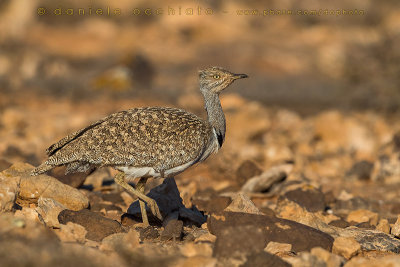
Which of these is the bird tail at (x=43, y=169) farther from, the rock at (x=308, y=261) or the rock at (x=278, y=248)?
the rock at (x=308, y=261)

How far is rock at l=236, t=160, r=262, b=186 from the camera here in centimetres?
800

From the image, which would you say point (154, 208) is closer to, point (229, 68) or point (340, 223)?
point (340, 223)

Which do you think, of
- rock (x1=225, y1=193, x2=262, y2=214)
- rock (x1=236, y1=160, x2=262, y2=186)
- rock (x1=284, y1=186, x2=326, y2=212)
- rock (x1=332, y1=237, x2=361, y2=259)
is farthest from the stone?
rock (x1=236, y1=160, x2=262, y2=186)

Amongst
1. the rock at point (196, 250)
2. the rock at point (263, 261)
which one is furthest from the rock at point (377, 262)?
the rock at point (196, 250)

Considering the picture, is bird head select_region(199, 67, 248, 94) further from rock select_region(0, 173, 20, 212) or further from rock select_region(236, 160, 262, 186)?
rock select_region(236, 160, 262, 186)

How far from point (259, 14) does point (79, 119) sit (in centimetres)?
1708

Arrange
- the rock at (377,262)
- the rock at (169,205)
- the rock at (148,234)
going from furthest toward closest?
the rock at (169,205)
the rock at (148,234)
the rock at (377,262)

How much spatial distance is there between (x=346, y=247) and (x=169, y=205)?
1709 millimetres

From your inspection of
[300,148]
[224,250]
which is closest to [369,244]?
[224,250]

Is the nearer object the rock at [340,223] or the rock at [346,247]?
the rock at [346,247]

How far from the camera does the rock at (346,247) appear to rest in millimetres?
4523

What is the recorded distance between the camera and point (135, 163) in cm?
512

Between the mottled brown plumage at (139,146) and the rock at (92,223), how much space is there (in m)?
0.38

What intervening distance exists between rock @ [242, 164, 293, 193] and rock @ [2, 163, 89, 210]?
2349 mm
